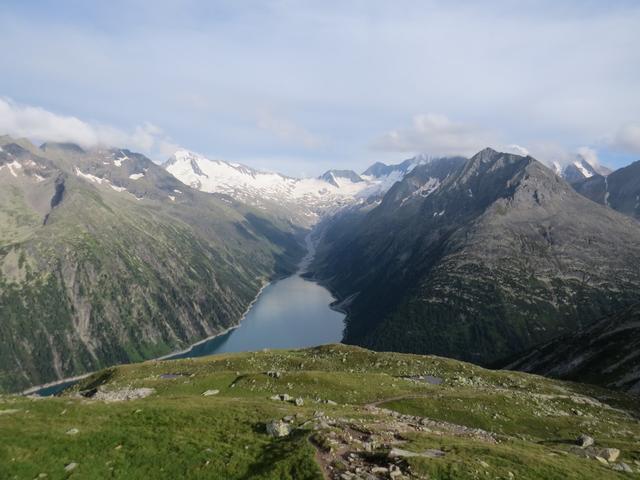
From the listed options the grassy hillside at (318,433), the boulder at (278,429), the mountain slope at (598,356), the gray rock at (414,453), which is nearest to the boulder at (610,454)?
the grassy hillside at (318,433)

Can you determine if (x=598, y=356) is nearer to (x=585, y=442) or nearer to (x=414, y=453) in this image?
(x=585, y=442)

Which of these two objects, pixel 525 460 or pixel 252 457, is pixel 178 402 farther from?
pixel 525 460

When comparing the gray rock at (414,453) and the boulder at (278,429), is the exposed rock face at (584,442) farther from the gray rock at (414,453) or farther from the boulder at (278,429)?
the boulder at (278,429)

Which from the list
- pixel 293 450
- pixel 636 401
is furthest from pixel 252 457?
pixel 636 401

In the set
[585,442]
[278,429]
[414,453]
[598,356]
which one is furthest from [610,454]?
[598,356]

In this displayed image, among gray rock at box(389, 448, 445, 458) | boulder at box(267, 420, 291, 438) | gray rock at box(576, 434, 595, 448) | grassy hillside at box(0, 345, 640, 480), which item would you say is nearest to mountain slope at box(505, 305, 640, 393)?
grassy hillside at box(0, 345, 640, 480)

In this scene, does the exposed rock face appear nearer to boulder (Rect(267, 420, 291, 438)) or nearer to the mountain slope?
boulder (Rect(267, 420, 291, 438))

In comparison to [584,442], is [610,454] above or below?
above

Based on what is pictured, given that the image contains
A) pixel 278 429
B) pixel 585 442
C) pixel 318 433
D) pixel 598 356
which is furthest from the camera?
pixel 598 356
